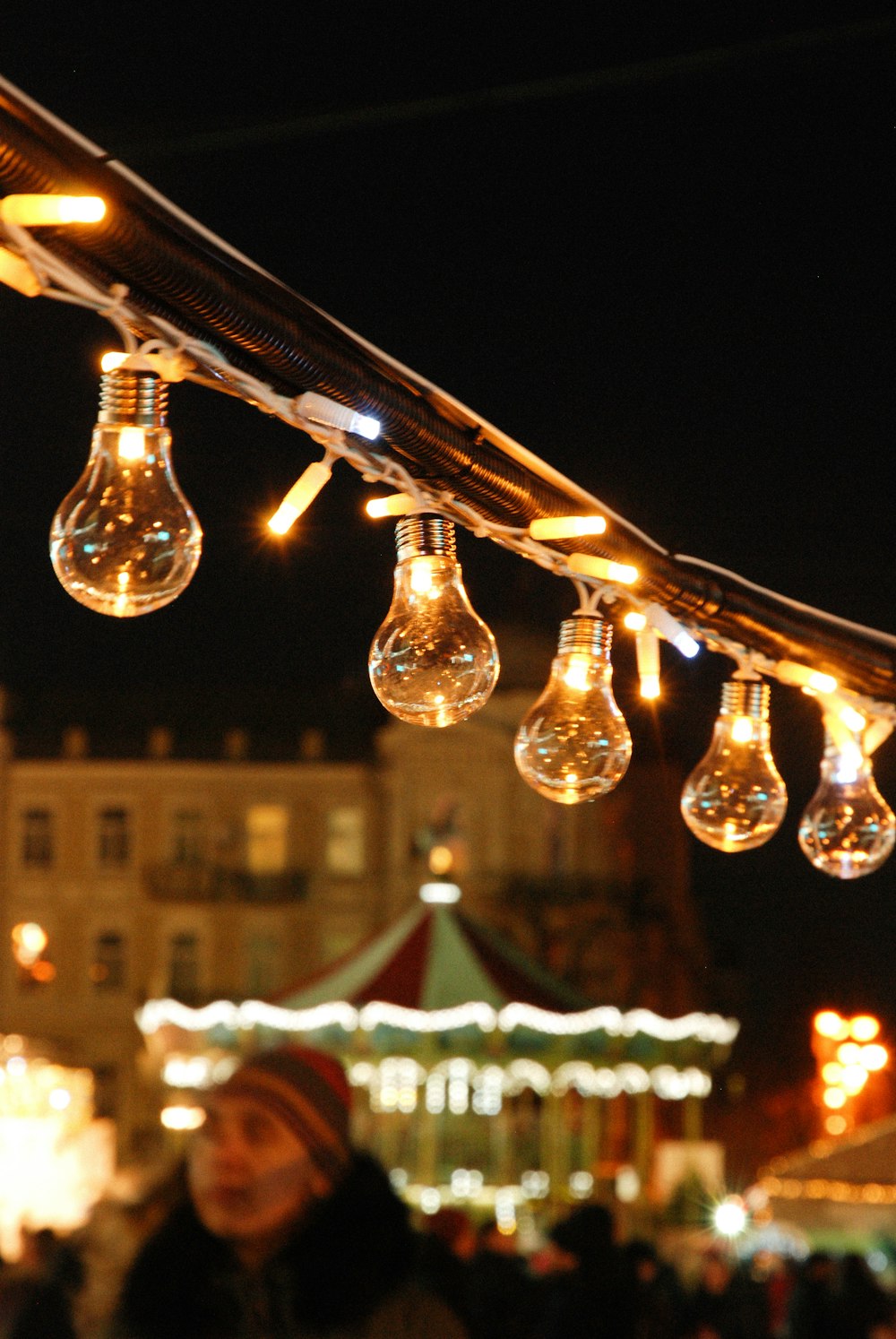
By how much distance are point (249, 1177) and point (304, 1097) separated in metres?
0.10

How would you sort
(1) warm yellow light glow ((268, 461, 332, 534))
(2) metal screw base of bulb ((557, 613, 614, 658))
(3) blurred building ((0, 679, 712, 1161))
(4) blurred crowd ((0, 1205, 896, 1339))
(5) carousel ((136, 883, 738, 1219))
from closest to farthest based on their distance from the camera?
(1) warm yellow light glow ((268, 461, 332, 534))
(2) metal screw base of bulb ((557, 613, 614, 658))
(4) blurred crowd ((0, 1205, 896, 1339))
(5) carousel ((136, 883, 738, 1219))
(3) blurred building ((0, 679, 712, 1161))

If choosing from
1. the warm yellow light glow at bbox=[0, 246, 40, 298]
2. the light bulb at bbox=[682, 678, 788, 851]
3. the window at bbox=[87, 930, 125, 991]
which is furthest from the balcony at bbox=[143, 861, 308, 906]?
the warm yellow light glow at bbox=[0, 246, 40, 298]

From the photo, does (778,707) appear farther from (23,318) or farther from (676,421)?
(23,318)

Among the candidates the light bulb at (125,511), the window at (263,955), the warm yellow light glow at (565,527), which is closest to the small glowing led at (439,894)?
the warm yellow light glow at (565,527)

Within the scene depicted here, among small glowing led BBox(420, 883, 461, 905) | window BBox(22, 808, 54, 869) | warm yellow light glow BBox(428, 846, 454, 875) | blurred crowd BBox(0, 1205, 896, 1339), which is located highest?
window BBox(22, 808, 54, 869)

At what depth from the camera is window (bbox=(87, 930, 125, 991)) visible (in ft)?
108

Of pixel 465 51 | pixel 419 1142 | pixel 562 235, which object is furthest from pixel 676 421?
pixel 419 1142

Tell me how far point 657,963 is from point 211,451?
26.4 m

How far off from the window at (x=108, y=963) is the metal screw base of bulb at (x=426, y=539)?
31925 millimetres

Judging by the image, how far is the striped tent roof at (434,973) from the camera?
13.8 m

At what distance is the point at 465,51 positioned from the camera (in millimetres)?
4359

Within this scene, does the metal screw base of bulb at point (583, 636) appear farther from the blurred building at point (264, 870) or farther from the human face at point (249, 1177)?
the blurred building at point (264, 870)

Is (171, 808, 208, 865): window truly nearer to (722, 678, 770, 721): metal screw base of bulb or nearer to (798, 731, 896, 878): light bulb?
(798, 731, 896, 878): light bulb

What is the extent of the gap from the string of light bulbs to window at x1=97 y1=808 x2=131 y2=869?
3073 centimetres
